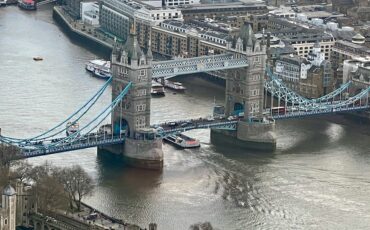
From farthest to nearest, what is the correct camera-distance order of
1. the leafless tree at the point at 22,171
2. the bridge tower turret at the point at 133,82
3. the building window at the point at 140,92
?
the building window at the point at 140,92, the bridge tower turret at the point at 133,82, the leafless tree at the point at 22,171

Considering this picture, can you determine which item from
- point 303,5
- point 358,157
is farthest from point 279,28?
point 358,157

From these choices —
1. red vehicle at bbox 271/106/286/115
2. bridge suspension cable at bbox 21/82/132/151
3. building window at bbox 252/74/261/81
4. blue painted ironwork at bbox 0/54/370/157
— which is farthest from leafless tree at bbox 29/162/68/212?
red vehicle at bbox 271/106/286/115

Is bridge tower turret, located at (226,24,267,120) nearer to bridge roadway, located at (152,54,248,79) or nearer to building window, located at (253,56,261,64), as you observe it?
building window, located at (253,56,261,64)

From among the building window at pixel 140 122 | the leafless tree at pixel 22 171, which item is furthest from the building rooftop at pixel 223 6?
the leafless tree at pixel 22 171

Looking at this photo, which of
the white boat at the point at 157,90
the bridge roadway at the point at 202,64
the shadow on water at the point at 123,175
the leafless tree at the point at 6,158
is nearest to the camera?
the leafless tree at the point at 6,158

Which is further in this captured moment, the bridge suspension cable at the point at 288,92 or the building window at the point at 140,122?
the bridge suspension cable at the point at 288,92

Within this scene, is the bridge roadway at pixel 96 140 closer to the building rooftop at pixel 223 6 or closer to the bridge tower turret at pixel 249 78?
the bridge tower turret at pixel 249 78

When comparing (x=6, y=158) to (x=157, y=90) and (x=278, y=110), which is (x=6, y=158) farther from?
(x=157, y=90)

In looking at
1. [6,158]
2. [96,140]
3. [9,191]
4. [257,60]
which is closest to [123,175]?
[96,140]

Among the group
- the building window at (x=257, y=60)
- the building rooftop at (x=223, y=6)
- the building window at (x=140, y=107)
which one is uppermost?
the building window at (x=257, y=60)
